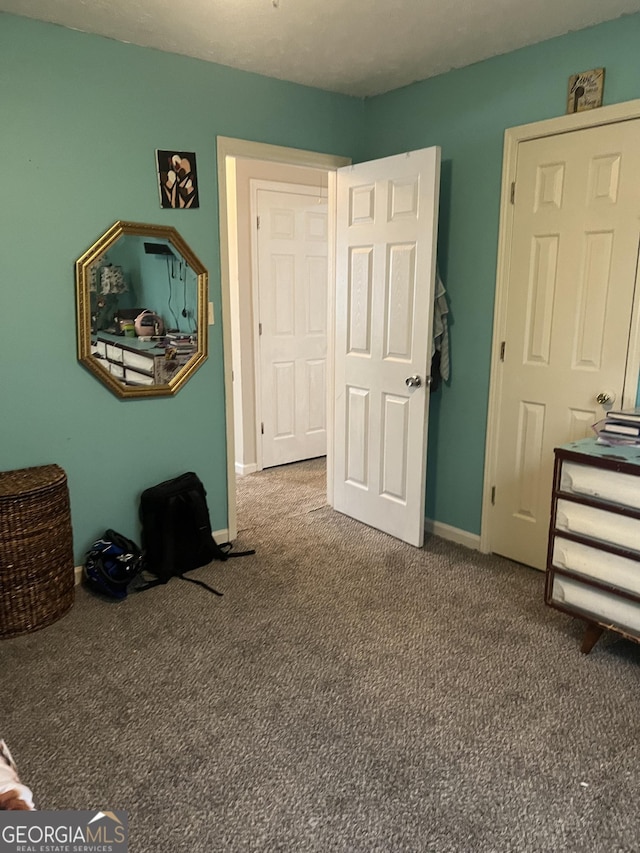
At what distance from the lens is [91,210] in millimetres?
2654

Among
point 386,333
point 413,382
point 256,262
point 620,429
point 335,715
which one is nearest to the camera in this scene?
point 335,715

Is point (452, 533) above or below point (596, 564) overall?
below

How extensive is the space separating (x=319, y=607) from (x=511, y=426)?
4.25 feet

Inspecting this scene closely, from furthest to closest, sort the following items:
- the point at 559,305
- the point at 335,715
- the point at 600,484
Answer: the point at 559,305 → the point at 600,484 → the point at 335,715

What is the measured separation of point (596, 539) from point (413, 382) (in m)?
1.23

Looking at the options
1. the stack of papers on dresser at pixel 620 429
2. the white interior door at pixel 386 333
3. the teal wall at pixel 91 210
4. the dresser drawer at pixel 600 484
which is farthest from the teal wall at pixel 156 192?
the dresser drawer at pixel 600 484

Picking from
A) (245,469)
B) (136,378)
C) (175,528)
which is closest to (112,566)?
(175,528)

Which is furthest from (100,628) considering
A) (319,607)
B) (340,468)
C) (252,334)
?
(252,334)

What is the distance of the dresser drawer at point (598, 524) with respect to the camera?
6.87ft

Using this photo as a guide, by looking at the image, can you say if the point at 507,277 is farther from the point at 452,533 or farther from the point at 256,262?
the point at 256,262

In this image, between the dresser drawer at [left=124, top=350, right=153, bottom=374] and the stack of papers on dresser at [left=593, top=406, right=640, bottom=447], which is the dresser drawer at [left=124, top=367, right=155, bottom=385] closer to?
the dresser drawer at [left=124, top=350, right=153, bottom=374]

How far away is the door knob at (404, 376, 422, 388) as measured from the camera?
3.09 metres

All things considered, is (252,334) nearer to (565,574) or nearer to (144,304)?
(144,304)

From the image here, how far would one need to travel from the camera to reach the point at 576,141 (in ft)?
8.38
